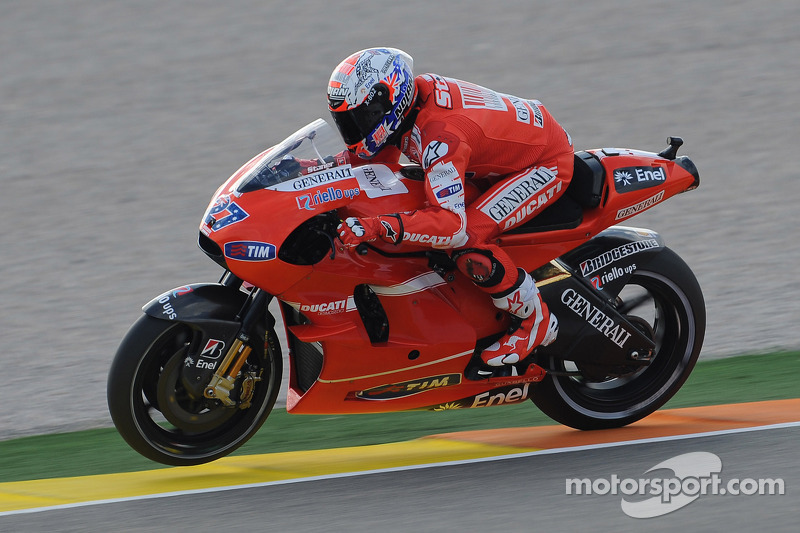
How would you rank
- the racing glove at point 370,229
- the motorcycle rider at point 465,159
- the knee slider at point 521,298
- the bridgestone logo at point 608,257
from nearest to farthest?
the racing glove at point 370,229 → the motorcycle rider at point 465,159 → the knee slider at point 521,298 → the bridgestone logo at point 608,257

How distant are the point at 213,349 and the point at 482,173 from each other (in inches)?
60.6

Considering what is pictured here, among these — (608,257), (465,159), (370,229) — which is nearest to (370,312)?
(370,229)

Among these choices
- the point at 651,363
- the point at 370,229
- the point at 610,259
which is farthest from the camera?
the point at 651,363

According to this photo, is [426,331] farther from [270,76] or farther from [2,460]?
[270,76]

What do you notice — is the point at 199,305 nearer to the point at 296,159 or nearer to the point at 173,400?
the point at 173,400

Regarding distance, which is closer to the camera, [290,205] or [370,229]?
[370,229]

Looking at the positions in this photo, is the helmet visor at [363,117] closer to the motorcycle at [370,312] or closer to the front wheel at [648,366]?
the motorcycle at [370,312]

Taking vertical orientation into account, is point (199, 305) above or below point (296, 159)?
below

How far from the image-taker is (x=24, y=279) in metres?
9.62

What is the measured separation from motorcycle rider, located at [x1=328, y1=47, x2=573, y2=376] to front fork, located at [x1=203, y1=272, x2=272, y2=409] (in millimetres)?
637

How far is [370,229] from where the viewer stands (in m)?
4.98

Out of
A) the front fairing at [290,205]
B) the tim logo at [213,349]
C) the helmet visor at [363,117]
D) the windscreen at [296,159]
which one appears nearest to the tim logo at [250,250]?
the front fairing at [290,205]

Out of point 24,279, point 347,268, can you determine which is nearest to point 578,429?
point 347,268

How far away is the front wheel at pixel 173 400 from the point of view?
5125 mm
